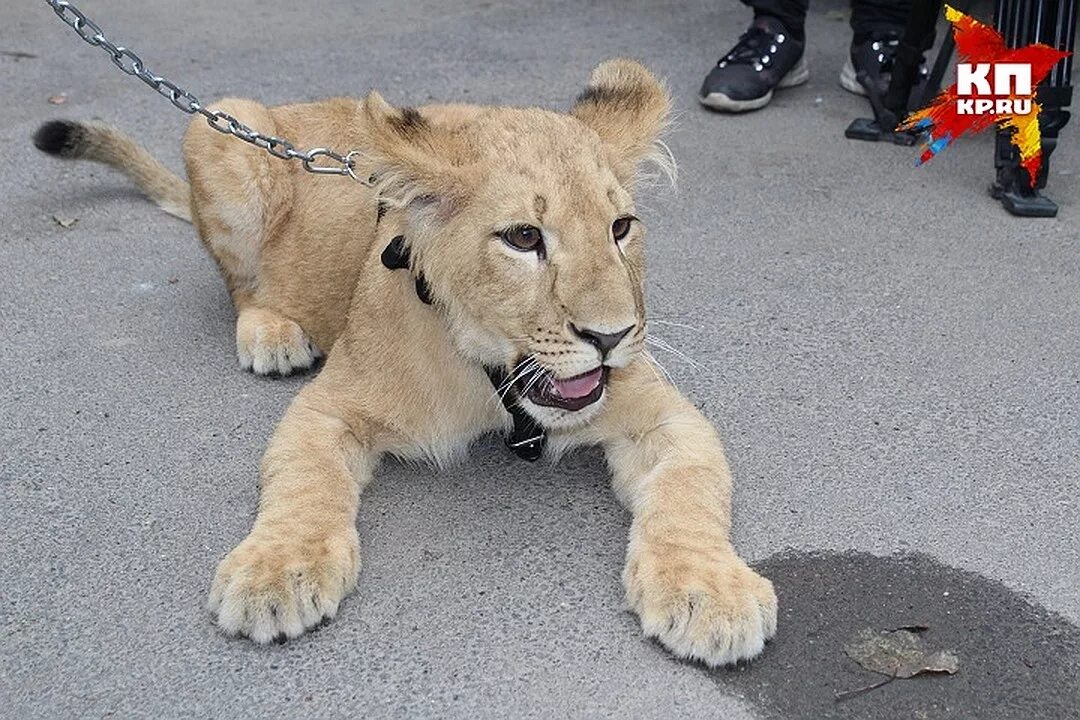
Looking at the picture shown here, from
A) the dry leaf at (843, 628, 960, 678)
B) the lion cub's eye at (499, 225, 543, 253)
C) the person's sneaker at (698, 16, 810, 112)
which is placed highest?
the lion cub's eye at (499, 225, 543, 253)

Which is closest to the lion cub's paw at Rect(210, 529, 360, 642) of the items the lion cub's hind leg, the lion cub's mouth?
the lion cub's mouth

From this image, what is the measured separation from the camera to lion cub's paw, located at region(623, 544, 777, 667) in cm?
266

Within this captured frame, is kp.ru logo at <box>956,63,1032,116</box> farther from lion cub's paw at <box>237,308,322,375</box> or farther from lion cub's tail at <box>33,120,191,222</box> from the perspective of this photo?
lion cub's tail at <box>33,120,191,222</box>

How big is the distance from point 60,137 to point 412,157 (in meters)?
2.64

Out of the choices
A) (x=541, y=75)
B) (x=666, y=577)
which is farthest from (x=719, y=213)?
(x=666, y=577)

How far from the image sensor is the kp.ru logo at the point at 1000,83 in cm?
501

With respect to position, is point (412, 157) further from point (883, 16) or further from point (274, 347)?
point (883, 16)

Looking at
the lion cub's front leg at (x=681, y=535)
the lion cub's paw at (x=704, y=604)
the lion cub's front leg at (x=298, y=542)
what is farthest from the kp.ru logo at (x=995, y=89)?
the lion cub's front leg at (x=298, y=542)

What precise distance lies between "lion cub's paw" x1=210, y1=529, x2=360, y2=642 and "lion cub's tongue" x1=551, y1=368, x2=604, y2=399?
0.62 metres

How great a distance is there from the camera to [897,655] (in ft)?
9.07

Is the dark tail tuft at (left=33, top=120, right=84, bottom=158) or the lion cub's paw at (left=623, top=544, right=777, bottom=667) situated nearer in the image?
the lion cub's paw at (left=623, top=544, right=777, bottom=667)

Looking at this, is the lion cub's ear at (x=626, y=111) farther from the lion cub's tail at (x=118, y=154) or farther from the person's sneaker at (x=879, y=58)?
the person's sneaker at (x=879, y=58)

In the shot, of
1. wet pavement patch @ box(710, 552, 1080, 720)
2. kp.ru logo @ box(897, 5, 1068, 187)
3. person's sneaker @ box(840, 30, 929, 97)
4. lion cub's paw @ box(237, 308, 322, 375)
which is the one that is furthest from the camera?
person's sneaker @ box(840, 30, 929, 97)

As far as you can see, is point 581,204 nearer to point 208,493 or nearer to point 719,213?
point 208,493
